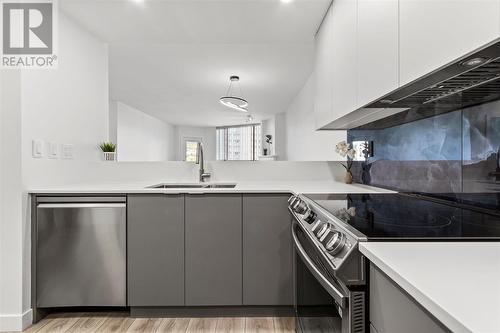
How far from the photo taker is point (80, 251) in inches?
72.9

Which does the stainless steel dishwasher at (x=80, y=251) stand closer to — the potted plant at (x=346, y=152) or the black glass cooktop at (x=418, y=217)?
the black glass cooktop at (x=418, y=217)

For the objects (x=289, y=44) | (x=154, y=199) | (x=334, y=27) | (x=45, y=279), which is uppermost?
(x=289, y=44)

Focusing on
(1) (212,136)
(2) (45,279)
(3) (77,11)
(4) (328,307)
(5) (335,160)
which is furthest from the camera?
(1) (212,136)

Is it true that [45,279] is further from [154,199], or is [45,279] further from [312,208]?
[312,208]

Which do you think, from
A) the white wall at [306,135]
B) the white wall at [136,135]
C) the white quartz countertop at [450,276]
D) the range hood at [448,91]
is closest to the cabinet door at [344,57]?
the range hood at [448,91]

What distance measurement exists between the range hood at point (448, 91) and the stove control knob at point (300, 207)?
1.98 feet

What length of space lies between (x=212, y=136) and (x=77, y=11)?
193 centimetres

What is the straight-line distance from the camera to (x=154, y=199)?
1.88 metres

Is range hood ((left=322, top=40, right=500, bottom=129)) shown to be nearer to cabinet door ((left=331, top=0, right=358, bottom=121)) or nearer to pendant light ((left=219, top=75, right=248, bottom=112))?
cabinet door ((left=331, top=0, right=358, bottom=121))

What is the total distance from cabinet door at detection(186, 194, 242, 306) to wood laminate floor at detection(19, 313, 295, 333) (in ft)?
0.40

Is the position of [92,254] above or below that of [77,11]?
below

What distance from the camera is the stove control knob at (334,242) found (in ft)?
2.61

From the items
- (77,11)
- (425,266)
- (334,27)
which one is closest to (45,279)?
(77,11)

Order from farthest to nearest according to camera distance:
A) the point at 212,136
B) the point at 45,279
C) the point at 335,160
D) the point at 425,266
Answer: the point at 212,136 < the point at 335,160 < the point at 45,279 < the point at 425,266
